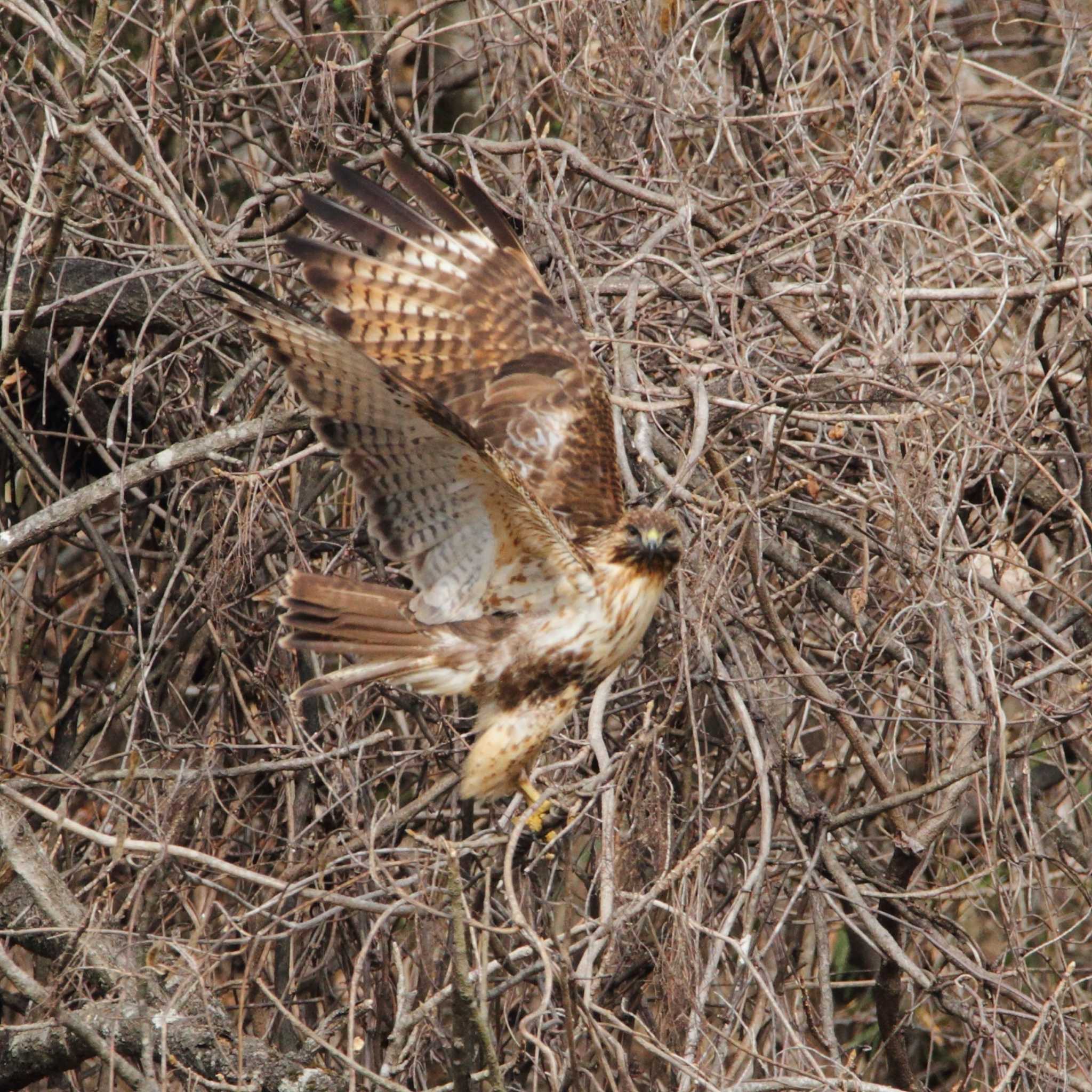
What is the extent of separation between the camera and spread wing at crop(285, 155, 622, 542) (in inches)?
145

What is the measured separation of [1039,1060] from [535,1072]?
0.95 metres

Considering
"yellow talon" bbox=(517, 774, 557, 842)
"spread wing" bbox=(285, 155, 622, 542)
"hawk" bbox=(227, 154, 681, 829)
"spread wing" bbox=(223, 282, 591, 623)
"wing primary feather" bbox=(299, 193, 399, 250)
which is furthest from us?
"spread wing" bbox=(285, 155, 622, 542)

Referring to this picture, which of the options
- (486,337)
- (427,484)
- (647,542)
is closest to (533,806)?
(647,542)

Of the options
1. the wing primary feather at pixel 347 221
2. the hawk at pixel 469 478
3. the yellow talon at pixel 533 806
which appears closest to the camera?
the hawk at pixel 469 478

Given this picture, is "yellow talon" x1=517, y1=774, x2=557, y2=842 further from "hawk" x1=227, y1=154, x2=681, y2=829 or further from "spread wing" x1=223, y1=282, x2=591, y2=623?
"spread wing" x1=223, y1=282, x2=591, y2=623

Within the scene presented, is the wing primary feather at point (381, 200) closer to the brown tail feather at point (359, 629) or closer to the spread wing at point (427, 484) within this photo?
the spread wing at point (427, 484)

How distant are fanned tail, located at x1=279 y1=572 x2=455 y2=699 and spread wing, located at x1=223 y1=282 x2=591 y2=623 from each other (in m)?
0.08

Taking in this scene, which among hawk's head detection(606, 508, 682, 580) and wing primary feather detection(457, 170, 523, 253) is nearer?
hawk's head detection(606, 508, 682, 580)

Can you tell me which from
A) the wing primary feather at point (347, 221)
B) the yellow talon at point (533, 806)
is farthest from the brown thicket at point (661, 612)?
the wing primary feather at point (347, 221)

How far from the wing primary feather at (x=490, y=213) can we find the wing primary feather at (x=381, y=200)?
6.8 inches

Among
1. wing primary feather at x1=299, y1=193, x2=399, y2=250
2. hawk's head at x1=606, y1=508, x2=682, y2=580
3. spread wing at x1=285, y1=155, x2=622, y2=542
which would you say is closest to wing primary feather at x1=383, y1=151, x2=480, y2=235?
spread wing at x1=285, y1=155, x2=622, y2=542

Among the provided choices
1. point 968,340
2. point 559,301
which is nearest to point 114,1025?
point 559,301

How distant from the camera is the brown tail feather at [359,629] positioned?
11.1 feet

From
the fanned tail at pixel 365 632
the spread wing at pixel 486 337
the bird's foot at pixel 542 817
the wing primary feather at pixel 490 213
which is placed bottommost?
the bird's foot at pixel 542 817
